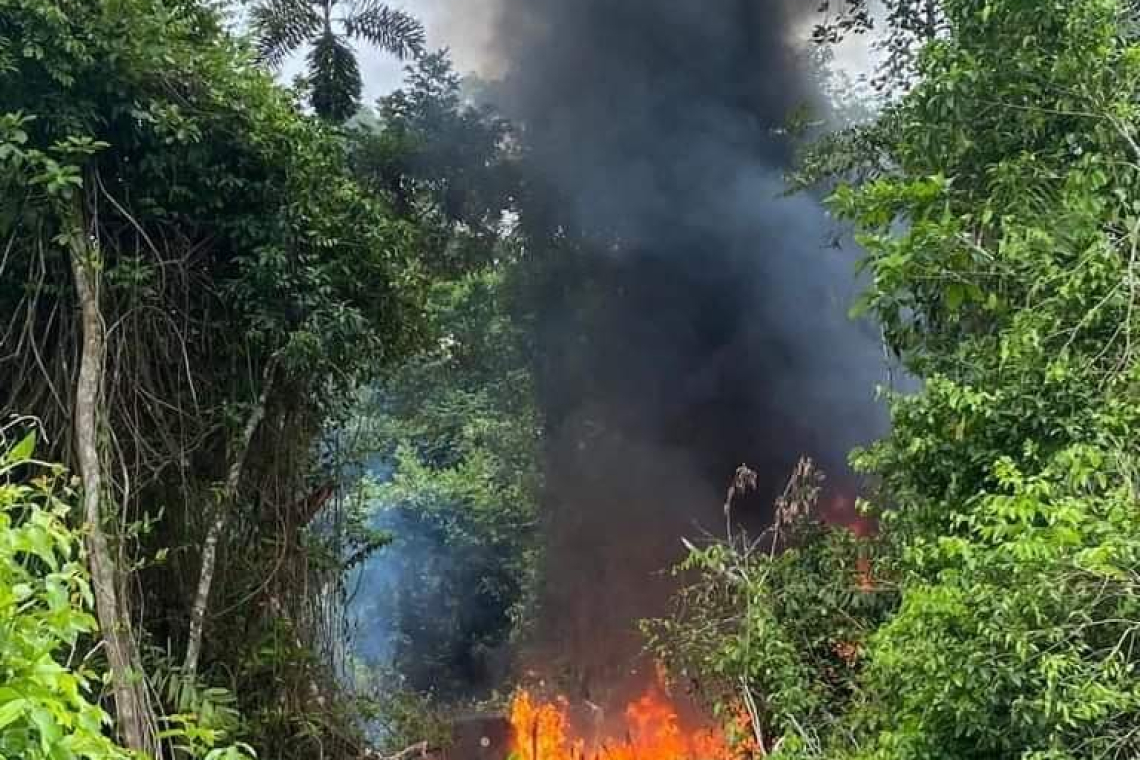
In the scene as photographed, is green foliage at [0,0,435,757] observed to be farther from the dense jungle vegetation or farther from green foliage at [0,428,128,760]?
green foliage at [0,428,128,760]

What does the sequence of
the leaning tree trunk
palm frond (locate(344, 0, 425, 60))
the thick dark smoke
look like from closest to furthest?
the leaning tree trunk
palm frond (locate(344, 0, 425, 60))
the thick dark smoke

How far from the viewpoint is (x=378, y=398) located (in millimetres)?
14805

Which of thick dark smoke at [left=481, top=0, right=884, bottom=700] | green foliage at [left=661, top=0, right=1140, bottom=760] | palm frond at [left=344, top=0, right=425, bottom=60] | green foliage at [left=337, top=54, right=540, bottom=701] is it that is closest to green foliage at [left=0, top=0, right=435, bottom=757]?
green foliage at [left=661, top=0, right=1140, bottom=760]

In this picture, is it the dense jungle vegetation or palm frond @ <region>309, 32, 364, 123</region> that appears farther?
palm frond @ <region>309, 32, 364, 123</region>

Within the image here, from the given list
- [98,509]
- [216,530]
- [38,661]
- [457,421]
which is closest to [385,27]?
[457,421]

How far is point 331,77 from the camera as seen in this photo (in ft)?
32.2

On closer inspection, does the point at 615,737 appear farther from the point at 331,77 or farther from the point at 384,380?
the point at 331,77

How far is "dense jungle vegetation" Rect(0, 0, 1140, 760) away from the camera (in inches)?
126

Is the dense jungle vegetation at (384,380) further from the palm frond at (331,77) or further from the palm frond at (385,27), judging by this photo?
the palm frond at (385,27)

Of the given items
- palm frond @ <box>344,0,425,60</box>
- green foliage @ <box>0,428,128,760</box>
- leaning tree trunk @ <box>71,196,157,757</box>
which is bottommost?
green foliage @ <box>0,428,128,760</box>

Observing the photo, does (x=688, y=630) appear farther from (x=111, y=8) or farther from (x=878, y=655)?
(x=111, y=8)

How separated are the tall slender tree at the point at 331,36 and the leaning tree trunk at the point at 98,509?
571 cm

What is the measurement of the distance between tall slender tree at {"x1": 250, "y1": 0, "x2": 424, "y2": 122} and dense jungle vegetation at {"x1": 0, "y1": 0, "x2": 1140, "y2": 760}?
12.6ft

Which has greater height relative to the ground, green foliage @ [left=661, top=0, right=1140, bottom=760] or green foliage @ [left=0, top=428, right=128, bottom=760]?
green foliage @ [left=661, top=0, right=1140, bottom=760]
